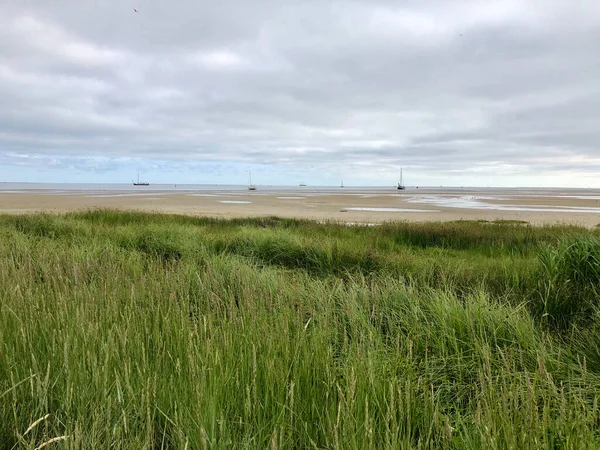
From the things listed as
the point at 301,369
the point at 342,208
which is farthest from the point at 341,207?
the point at 301,369

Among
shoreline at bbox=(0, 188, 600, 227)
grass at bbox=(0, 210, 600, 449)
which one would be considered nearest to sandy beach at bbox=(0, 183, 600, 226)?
shoreline at bbox=(0, 188, 600, 227)

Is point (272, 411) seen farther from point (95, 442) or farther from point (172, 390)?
point (95, 442)

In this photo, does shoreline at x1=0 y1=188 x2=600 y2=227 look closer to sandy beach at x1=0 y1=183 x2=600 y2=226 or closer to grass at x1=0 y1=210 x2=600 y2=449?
sandy beach at x1=0 y1=183 x2=600 y2=226

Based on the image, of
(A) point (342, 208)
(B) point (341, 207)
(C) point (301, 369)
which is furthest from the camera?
(B) point (341, 207)

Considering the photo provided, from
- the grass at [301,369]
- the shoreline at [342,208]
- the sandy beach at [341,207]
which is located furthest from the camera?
the sandy beach at [341,207]

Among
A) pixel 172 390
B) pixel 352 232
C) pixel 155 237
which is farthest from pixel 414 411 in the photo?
pixel 352 232

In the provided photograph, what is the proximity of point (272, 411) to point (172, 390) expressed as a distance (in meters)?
0.64

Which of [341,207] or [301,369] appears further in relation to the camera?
[341,207]

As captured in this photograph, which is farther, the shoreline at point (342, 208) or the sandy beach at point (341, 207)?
the sandy beach at point (341, 207)

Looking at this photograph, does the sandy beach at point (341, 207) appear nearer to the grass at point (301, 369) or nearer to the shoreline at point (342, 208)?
the shoreline at point (342, 208)

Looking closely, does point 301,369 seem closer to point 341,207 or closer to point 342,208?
point 342,208

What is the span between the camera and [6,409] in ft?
7.12

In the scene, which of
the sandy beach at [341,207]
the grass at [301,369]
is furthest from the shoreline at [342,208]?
the grass at [301,369]

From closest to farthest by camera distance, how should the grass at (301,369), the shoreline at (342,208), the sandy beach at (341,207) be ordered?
the grass at (301,369)
the shoreline at (342,208)
the sandy beach at (341,207)
